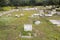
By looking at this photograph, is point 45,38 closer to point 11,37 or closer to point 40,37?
point 40,37

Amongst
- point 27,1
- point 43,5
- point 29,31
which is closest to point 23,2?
point 27,1

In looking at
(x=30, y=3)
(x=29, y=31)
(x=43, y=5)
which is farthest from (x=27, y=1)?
(x=29, y=31)

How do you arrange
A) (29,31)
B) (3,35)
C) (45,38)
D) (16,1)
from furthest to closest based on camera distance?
(16,1), (29,31), (3,35), (45,38)

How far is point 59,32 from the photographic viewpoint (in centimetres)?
1021

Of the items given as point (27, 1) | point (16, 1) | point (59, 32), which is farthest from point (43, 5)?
point (59, 32)

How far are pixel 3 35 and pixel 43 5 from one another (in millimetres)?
19912

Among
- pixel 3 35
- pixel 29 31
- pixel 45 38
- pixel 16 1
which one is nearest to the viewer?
pixel 45 38

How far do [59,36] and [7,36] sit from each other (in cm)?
325

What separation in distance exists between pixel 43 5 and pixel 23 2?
390cm

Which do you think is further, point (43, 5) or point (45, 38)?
point (43, 5)

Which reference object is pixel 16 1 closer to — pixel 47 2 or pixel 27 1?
pixel 27 1

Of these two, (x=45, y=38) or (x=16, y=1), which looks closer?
(x=45, y=38)

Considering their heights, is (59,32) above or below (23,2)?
above

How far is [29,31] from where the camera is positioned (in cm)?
1020
